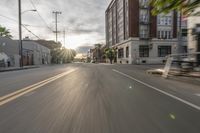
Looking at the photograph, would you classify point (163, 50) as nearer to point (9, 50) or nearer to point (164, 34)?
point (164, 34)

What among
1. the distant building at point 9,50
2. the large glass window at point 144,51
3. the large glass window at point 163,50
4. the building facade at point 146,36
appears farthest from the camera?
the large glass window at point 163,50

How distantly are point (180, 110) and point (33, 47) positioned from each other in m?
61.8

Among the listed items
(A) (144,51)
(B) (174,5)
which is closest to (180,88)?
(B) (174,5)

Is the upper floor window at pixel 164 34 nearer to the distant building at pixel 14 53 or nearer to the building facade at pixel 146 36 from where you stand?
the building facade at pixel 146 36

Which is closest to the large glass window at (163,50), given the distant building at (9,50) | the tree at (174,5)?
the distant building at (9,50)

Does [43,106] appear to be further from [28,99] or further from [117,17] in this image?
[117,17]

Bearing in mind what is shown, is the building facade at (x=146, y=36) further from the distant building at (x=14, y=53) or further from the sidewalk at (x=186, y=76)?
the sidewalk at (x=186, y=76)

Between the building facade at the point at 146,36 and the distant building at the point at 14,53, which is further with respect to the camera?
the building facade at the point at 146,36

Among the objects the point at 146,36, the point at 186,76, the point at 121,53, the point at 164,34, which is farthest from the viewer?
the point at 121,53

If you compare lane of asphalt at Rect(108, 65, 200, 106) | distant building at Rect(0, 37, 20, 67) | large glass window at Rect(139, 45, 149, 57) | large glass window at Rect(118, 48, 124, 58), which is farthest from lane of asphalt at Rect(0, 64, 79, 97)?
large glass window at Rect(118, 48, 124, 58)

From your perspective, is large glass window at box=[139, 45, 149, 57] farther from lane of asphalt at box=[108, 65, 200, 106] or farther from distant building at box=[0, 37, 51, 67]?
lane of asphalt at box=[108, 65, 200, 106]

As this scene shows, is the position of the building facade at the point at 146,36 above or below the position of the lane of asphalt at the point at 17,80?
above

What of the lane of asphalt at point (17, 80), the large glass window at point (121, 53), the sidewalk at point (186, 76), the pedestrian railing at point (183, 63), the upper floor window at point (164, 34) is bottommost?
the lane of asphalt at point (17, 80)

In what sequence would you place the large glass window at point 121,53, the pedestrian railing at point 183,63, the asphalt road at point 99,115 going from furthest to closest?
the large glass window at point 121,53
the pedestrian railing at point 183,63
the asphalt road at point 99,115
